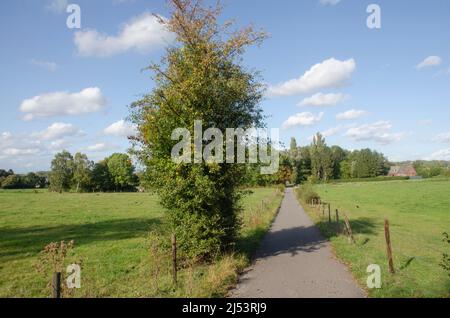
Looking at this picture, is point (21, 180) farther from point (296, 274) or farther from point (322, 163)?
point (296, 274)

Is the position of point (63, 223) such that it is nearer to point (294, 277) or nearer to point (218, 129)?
point (218, 129)

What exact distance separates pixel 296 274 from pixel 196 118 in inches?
251

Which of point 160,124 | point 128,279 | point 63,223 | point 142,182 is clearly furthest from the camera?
point 63,223

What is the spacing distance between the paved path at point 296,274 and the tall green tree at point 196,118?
202cm

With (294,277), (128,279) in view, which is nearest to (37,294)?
(128,279)

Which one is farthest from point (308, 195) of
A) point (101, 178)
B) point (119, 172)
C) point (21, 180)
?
point (21, 180)

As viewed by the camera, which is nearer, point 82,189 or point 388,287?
point 388,287

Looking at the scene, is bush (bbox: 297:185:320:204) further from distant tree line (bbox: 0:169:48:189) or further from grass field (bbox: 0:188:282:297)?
distant tree line (bbox: 0:169:48:189)

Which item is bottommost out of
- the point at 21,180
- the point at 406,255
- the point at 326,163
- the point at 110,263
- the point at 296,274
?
the point at 406,255

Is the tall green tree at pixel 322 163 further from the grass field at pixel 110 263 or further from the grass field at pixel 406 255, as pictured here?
the grass field at pixel 110 263

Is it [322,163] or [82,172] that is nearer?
[82,172]

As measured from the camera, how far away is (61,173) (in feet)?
389

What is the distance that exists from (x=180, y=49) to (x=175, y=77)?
3.79 ft

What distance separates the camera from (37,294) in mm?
11711
